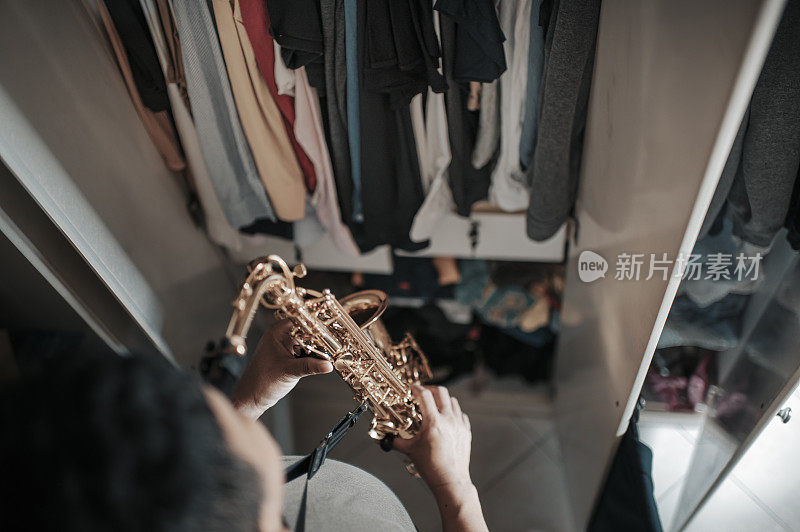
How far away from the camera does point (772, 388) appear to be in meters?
1.00

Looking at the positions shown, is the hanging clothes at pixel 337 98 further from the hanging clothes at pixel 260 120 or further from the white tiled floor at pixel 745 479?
the white tiled floor at pixel 745 479

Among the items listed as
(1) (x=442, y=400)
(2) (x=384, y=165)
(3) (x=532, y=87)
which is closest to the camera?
(1) (x=442, y=400)

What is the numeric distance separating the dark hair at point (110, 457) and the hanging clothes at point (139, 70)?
2.83 ft

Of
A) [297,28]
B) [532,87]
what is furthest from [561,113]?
[297,28]

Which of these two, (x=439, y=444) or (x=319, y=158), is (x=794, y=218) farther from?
(x=319, y=158)

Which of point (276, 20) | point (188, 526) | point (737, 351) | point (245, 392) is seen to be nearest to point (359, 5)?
point (276, 20)

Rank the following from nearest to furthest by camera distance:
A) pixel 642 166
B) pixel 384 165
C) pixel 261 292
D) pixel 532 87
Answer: pixel 261 292 → pixel 642 166 → pixel 532 87 → pixel 384 165

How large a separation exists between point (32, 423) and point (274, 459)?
0.21 m

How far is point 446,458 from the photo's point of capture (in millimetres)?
861

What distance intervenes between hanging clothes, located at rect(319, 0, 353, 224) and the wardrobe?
0.30 meters

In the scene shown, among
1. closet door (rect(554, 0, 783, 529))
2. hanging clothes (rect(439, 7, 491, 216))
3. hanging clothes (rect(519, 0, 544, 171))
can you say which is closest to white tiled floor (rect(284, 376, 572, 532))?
closet door (rect(554, 0, 783, 529))

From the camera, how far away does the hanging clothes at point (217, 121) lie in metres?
1.00

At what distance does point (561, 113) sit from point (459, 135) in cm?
23

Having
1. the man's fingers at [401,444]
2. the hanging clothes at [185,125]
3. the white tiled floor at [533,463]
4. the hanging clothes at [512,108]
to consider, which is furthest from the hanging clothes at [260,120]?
the white tiled floor at [533,463]
